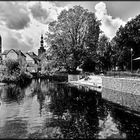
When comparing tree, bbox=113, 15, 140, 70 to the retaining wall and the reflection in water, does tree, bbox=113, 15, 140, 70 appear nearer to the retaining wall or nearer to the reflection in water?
the retaining wall

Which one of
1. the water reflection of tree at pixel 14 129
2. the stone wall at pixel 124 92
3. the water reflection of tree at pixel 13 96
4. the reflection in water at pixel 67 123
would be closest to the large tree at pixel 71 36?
the stone wall at pixel 124 92

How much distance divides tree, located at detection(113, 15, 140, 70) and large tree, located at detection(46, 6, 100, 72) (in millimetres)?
12088

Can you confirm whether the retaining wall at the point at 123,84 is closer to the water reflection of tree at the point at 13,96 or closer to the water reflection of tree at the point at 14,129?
the water reflection of tree at the point at 13,96

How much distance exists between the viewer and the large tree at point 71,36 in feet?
138

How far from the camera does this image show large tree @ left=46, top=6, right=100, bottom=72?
42.0 m

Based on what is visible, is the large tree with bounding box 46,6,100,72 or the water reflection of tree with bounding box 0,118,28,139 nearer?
the water reflection of tree with bounding box 0,118,28,139

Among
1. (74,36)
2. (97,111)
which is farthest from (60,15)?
(97,111)

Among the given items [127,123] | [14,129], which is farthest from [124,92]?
[14,129]

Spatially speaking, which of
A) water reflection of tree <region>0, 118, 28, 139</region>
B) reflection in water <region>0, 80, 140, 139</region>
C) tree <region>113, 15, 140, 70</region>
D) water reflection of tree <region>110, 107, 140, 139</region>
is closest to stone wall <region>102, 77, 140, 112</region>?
water reflection of tree <region>110, 107, 140, 139</region>

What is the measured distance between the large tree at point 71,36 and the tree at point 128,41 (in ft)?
39.7

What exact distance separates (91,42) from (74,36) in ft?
15.7

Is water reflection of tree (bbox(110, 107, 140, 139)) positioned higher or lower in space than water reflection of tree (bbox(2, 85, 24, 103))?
lower

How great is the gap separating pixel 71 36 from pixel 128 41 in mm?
18467

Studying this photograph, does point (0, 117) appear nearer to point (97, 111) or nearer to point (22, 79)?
point (97, 111)
